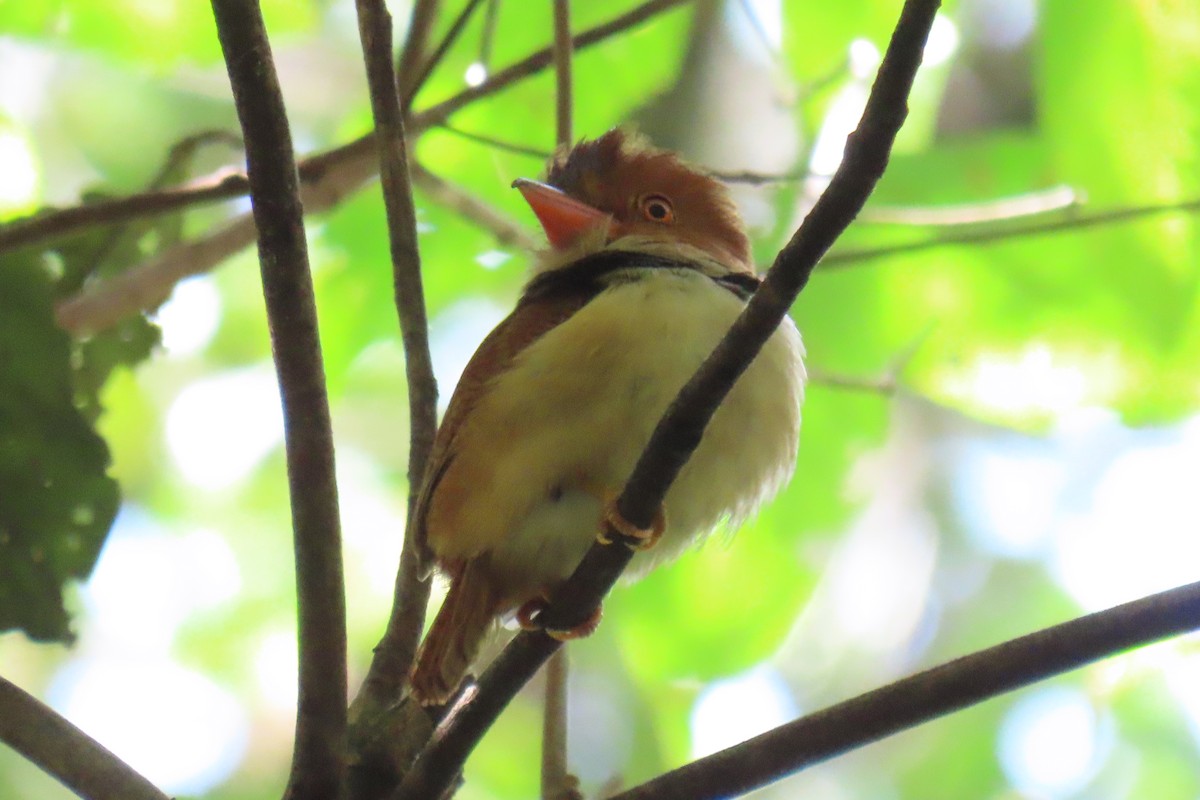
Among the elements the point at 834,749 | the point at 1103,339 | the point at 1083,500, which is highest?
the point at 1083,500

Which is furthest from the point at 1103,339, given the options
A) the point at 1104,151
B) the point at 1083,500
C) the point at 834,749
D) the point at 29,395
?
the point at 1083,500

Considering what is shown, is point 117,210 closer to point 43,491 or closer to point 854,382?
point 43,491

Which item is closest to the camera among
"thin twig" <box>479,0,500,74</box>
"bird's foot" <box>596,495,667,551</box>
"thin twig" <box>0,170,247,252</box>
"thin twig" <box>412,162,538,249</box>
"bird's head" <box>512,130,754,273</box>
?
"bird's foot" <box>596,495,667,551</box>

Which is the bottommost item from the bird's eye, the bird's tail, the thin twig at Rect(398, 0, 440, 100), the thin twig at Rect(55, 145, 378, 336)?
the bird's tail

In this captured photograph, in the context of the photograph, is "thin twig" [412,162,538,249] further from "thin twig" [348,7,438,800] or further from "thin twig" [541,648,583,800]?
"thin twig" [541,648,583,800]

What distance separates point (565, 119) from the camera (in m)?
2.98

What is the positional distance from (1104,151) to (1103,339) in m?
0.46

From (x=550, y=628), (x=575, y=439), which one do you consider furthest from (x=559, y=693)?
(x=550, y=628)

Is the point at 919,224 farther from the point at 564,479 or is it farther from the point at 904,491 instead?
the point at 904,491

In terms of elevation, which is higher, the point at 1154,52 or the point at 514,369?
the point at 1154,52

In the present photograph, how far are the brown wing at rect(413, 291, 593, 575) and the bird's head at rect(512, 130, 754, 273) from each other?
0.37 metres

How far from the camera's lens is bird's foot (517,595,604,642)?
185 cm

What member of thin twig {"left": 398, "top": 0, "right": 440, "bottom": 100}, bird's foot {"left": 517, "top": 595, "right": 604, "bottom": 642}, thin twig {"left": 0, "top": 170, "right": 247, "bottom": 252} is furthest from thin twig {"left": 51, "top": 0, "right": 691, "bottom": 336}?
bird's foot {"left": 517, "top": 595, "right": 604, "bottom": 642}

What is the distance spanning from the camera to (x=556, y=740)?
238 cm
